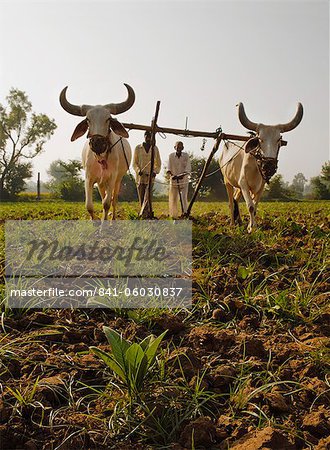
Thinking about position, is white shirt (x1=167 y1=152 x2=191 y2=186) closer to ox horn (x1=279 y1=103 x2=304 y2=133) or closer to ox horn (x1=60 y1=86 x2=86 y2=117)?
ox horn (x1=279 y1=103 x2=304 y2=133)

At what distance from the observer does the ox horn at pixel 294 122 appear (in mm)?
6434

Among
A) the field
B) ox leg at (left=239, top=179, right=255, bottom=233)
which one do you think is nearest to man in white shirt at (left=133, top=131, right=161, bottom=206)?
ox leg at (left=239, top=179, right=255, bottom=233)

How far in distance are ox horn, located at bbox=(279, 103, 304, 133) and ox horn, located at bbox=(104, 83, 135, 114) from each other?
216 centimetres

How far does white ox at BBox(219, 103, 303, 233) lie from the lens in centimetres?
610

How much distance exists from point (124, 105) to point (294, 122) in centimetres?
247

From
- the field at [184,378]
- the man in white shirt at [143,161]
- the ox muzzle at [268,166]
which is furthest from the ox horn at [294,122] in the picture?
the field at [184,378]

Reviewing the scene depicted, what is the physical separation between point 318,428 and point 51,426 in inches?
42.7

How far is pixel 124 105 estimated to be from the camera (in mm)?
6172

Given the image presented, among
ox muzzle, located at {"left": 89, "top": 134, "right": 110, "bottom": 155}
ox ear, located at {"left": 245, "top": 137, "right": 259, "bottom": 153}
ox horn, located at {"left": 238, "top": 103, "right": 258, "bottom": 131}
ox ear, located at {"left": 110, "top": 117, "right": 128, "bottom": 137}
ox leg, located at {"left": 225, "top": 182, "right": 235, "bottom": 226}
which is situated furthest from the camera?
ox leg, located at {"left": 225, "top": 182, "right": 235, "bottom": 226}

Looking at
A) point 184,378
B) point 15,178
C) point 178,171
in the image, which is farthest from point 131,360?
point 15,178

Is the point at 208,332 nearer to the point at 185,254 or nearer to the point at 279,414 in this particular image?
the point at 279,414

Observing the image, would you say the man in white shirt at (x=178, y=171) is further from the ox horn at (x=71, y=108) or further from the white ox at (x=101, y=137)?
the ox horn at (x=71, y=108)

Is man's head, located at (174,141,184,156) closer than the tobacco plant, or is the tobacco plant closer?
the tobacco plant

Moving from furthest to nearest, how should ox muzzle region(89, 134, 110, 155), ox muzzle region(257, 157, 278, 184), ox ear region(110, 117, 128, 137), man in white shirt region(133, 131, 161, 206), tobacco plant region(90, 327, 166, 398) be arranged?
man in white shirt region(133, 131, 161, 206)
ox muzzle region(257, 157, 278, 184)
ox ear region(110, 117, 128, 137)
ox muzzle region(89, 134, 110, 155)
tobacco plant region(90, 327, 166, 398)
